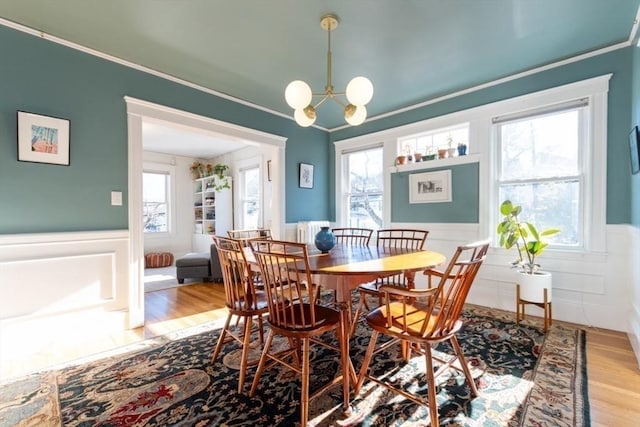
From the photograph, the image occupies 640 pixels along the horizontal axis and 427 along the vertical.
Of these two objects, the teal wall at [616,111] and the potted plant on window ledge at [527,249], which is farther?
the potted plant on window ledge at [527,249]

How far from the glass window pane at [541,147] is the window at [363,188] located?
1638 mm

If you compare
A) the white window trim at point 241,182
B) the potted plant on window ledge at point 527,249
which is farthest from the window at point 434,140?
the white window trim at point 241,182

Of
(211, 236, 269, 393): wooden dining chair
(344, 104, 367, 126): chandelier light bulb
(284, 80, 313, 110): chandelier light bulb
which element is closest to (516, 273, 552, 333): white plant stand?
(344, 104, 367, 126): chandelier light bulb

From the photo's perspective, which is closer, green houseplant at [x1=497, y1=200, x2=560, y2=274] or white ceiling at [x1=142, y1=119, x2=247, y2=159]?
green houseplant at [x1=497, y1=200, x2=560, y2=274]

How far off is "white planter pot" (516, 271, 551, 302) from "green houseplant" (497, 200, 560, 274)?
0.44 feet

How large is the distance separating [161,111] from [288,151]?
5.87 feet

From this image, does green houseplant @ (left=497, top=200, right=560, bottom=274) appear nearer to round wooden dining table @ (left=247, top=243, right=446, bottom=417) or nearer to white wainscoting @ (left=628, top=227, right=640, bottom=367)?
white wainscoting @ (left=628, top=227, right=640, bottom=367)

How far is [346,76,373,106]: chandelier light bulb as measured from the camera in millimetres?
1960

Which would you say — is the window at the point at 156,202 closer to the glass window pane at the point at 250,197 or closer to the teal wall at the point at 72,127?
the glass window pane at the point at 250,197

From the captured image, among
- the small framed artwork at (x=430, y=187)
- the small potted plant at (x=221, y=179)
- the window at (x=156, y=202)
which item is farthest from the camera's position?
the window at (x=156, y=202)

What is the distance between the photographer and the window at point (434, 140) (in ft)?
11.8

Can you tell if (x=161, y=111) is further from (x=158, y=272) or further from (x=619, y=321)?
A: (x=619, y=321)

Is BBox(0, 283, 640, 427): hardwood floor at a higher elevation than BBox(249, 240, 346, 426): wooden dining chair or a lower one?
lower

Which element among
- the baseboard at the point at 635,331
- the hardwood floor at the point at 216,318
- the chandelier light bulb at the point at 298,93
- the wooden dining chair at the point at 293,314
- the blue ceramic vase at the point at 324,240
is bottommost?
the hardwood floor at the point at 216,318
